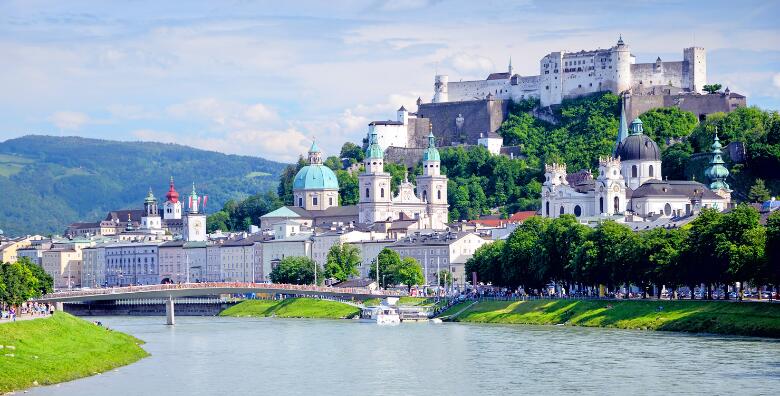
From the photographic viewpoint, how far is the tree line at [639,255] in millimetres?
74625

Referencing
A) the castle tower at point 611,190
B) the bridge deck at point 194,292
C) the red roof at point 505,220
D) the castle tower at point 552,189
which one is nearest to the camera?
the bridge deck at point 194,292

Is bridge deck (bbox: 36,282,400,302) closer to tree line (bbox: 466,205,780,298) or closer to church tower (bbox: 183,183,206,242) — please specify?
tree line (bbox: 466,205,780,298)

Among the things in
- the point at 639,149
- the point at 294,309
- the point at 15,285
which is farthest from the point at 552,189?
the point at 15,285

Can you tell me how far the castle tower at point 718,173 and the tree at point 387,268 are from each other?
86.6 ft

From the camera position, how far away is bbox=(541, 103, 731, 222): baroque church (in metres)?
130

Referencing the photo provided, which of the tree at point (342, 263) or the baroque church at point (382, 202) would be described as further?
the baroque church at point (382, 202)

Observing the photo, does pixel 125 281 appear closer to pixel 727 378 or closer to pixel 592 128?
pixel 592 128

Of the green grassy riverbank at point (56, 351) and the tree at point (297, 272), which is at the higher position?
the tree at point (297, 272)

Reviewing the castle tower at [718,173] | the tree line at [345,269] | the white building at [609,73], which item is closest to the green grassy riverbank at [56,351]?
the tree line at [345,269]

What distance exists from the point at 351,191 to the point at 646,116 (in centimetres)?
3769

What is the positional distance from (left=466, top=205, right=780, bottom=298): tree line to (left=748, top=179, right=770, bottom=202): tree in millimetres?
29599

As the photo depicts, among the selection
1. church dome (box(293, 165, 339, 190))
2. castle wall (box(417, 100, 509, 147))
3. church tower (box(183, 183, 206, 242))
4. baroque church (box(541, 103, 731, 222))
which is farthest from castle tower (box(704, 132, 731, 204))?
church tower (box(183, 183, 206, 242))

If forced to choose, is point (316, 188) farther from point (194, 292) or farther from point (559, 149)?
point (194, 292)

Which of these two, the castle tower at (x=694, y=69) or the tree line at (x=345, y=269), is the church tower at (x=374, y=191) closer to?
the tree line at (x=345, y=269)
